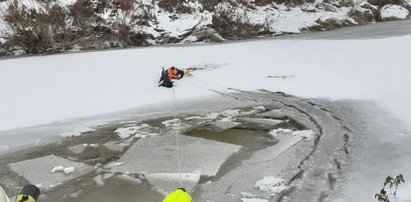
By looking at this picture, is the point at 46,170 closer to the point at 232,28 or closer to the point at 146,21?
the point at 146,21

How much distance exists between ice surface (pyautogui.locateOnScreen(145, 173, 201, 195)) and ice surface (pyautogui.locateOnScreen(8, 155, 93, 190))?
0.80 m

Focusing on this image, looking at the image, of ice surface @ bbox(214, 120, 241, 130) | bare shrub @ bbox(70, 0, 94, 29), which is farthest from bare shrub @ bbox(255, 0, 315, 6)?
ice surface @ bbox(214, 120, 241, 130)

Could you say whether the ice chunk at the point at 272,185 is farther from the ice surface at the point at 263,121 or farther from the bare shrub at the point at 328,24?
the bare shrub at the point at 328,24

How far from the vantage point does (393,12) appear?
18.7m

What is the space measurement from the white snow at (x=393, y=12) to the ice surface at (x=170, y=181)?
645 inches

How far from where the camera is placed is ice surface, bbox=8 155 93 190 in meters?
4.65

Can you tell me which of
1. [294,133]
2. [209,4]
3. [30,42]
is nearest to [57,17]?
[30,42]

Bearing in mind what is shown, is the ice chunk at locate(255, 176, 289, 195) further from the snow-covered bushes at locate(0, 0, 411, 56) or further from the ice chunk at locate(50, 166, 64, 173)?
the snow-covered bushes at locate(0, 0, 411, 56)

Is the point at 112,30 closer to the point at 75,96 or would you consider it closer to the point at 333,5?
the point at 75,96

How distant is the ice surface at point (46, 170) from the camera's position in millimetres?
4652

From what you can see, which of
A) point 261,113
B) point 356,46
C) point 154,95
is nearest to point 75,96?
point 154,95

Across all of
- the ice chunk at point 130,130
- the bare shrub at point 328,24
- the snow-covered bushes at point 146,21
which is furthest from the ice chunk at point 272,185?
the bare shrub at point 328,24

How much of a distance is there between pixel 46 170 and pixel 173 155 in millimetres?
1413

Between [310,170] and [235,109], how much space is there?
2.65m
